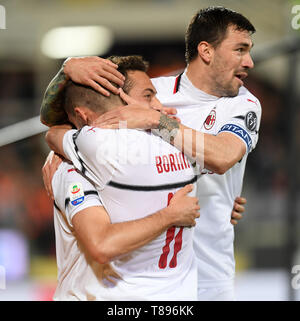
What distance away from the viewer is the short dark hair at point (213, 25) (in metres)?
1.82

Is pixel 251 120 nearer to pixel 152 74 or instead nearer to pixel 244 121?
pixel 244 121

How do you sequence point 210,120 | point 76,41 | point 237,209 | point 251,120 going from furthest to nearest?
point 76,41 → point 237,209 → point 210,120 → point 251,120

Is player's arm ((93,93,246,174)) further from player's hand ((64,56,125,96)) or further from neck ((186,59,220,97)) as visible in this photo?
neck ((186,59,220,97))

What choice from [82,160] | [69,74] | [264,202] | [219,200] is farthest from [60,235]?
[264,202]

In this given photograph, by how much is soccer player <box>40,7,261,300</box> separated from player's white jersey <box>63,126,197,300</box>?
15cm

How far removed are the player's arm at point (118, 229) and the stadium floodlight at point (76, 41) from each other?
23.8ft

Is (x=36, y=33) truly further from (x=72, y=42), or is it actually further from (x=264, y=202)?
(x=264, y=202)

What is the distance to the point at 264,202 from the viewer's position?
20.5 ft

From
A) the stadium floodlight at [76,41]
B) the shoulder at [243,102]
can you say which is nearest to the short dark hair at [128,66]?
the shoulder at [243,102]

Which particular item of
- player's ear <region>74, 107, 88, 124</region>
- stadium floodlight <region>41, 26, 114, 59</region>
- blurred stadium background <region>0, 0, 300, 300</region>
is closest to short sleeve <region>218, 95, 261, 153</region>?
player's ear <region>74, 107, 88, 124</region>

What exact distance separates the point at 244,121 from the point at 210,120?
0.16 m

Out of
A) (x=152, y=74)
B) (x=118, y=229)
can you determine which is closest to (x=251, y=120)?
(x=118, y=229)

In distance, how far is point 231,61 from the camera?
183 cm

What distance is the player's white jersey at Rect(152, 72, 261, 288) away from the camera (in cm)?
183
